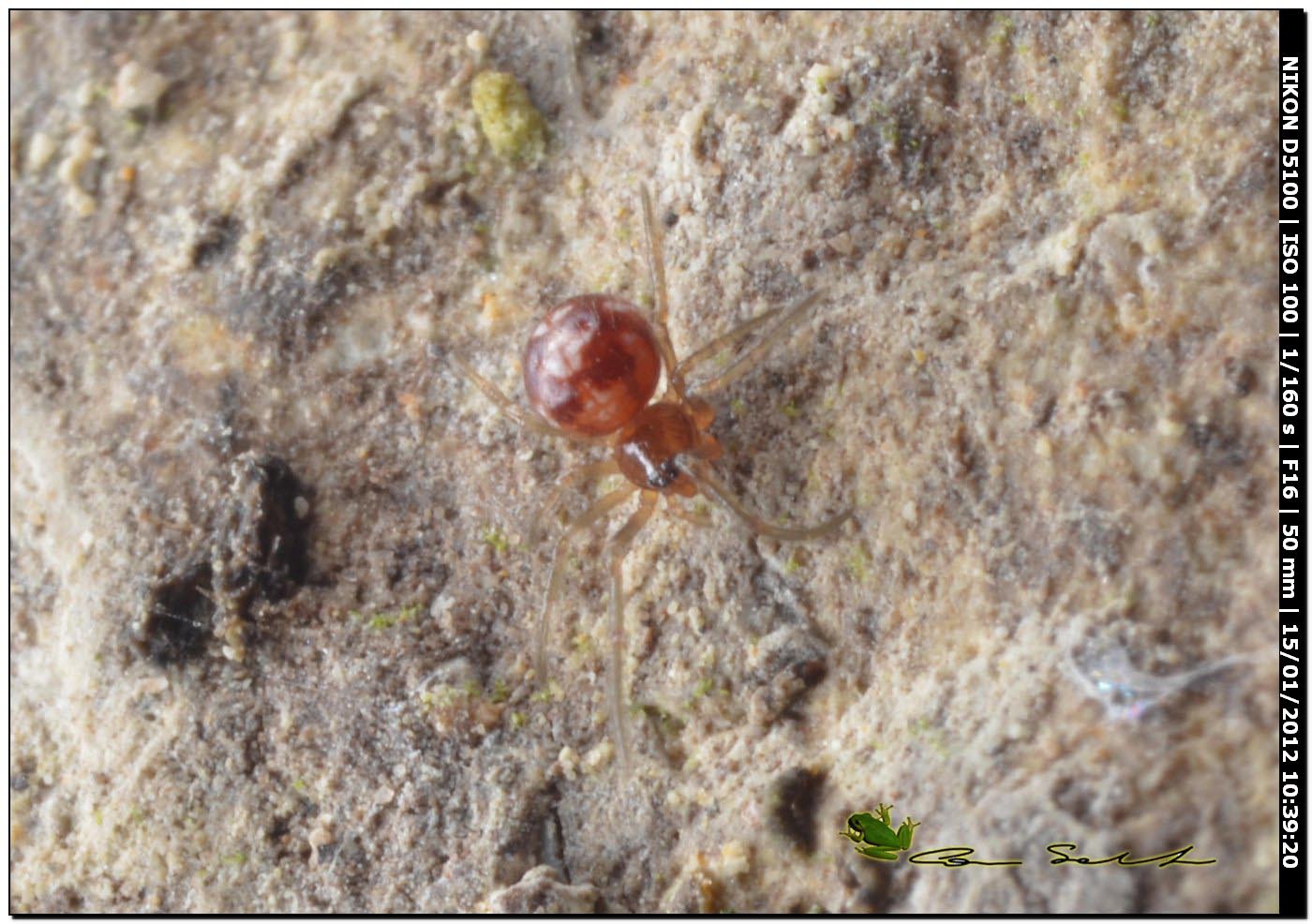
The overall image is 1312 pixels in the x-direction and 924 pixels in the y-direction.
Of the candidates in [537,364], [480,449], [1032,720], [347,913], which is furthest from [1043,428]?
[347,913]

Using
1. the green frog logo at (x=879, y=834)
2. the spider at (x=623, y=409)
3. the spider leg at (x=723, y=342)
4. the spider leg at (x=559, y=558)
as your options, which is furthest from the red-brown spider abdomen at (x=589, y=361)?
the green frog logo at (x=879, y=834)

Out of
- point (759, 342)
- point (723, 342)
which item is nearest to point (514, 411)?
point (723, 342)

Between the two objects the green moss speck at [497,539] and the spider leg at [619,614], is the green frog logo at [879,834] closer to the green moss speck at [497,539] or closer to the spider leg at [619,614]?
the spider leg at [619,614]

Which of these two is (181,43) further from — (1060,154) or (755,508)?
(1060,154)
